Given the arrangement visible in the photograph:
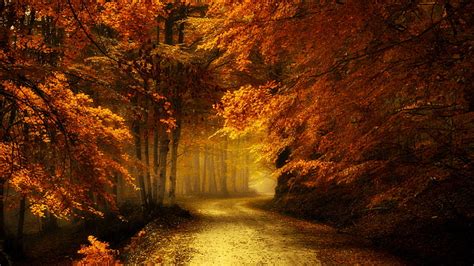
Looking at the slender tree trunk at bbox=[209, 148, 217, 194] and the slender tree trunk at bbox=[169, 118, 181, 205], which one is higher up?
the slender tree trunk at bbox=[169, 118, 181, 205]

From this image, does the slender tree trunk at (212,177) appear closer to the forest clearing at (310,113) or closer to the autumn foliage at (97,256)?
the forest clearing at (310,113)

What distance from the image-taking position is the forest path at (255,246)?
8.45 meters

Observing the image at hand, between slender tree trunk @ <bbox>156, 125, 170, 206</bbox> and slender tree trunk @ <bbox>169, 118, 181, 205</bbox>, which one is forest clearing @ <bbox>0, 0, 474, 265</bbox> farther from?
slender tree trunk @ <bbox>169, 118, 181, 205</bbox>

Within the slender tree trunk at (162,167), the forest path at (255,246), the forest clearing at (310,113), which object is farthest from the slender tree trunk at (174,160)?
the forest path at (255,246)

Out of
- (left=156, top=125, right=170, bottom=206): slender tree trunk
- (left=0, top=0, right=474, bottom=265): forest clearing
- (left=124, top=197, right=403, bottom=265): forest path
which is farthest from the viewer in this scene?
(left=156, top=125, right=170, bottom=206): slender tree trunk

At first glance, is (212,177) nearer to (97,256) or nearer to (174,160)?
(174,160)

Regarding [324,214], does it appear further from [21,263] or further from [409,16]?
[21,263]

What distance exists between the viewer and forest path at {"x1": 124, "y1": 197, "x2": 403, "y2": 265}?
845 centimetres

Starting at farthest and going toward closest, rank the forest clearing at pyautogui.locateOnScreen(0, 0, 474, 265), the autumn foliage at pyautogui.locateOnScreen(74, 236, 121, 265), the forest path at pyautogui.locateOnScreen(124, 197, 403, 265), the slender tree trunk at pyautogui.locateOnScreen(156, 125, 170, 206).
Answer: the slender tree trunk at pyautogui.locateOnScreen(156, 125, 170, 206) → the autumn foliage at pyautogui.locateOnScreen(74, 236, 121, 265) → the forest path at pyautogui.locateOnScreen(124, 197, 403, 265) → the forest clearing at pyautogui.locateOnScreen(0, 0, 474, 265)

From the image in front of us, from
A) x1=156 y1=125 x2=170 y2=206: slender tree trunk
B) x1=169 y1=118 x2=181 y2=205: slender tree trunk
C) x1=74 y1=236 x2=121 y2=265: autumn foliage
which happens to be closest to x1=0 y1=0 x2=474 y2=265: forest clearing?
x1=74 y1=236 x2=121 y2=265: autumn foliage

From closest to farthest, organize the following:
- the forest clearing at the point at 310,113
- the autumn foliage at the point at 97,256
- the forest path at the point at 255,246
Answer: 1. the forest clearing at the point at 310,113
2. the forest path at the point at 255,246
3. the autumn foliage at the point at 97,256

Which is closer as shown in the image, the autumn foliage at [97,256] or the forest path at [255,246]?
the forest path at [255,246]

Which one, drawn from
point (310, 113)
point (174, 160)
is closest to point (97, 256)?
point (310, 113)

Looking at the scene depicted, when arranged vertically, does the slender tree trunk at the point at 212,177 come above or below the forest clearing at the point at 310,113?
below
